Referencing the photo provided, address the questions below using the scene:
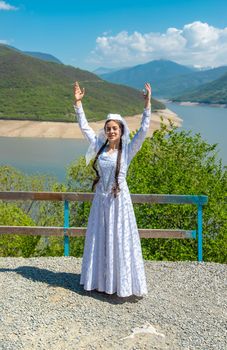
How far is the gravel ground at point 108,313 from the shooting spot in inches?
175

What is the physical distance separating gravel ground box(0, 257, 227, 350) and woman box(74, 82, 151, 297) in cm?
25

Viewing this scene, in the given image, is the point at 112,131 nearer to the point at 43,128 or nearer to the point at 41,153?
the point at 41,153

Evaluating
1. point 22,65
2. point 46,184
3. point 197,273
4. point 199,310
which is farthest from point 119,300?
point 22,65

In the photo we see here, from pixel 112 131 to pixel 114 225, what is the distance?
1.09 m

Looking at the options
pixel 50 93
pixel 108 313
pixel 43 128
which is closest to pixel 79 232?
pixel 108 313

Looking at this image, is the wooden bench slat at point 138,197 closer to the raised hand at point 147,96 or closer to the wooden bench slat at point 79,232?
the wooden bench slat at point 79,232

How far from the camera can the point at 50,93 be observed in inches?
4983

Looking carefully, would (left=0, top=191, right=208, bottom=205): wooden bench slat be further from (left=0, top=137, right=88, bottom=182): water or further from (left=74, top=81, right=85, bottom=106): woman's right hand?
(left=0, top=137, right=88, bottom=182): water

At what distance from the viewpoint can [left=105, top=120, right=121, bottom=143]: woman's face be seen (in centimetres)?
520

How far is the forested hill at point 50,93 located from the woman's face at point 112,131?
94.3m

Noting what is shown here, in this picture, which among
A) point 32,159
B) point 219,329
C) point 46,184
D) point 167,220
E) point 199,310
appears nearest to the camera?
point 219,329

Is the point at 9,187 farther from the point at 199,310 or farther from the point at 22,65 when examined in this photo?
the point at 22,65

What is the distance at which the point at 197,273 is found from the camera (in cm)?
647

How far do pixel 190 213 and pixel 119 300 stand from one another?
7.13 m
